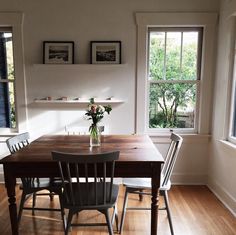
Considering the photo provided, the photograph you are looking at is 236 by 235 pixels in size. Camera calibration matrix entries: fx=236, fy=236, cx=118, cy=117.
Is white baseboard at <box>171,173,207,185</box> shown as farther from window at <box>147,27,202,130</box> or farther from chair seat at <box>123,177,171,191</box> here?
chair seat at <box>123,177,171,191</box>

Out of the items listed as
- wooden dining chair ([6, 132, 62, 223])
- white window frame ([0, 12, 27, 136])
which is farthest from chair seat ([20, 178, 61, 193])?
white window frame ([0, 12, 27, 136])

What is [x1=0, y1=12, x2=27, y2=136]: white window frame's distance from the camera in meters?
3.02

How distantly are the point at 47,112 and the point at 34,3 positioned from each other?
141 centimetres

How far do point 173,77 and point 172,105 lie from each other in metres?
0.39

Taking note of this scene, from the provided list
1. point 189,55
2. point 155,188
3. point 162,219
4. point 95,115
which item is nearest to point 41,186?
point 95,115

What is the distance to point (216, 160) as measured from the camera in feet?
9.95

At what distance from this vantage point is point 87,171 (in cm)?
176

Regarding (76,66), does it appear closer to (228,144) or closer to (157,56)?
(157,56)

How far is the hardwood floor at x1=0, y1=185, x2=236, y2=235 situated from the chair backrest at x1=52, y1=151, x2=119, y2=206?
56 centimetres

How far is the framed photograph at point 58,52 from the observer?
10.1ft

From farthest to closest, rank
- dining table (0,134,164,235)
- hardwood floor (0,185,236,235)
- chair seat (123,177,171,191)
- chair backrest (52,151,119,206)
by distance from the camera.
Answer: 1. hardwood floor (0,185,236,235)
2. chair seat (123,177,171,191)
3. dining table (0,134,164,235)
4. chair backrest (52,151,119,206)

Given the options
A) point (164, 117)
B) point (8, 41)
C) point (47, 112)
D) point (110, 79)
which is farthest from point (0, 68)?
point (164, 117)

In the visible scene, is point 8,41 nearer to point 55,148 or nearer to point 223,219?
point 55,148

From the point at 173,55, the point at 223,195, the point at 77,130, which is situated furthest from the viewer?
the point at 173,55
